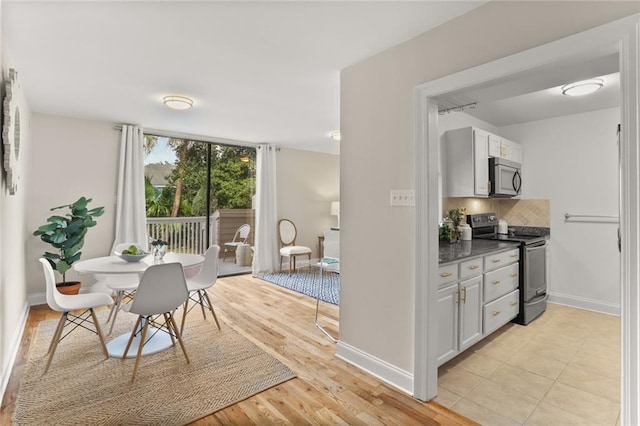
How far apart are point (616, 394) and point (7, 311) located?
176 inches

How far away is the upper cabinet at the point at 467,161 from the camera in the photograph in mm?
3646

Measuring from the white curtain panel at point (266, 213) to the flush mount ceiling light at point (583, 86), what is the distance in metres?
4.32

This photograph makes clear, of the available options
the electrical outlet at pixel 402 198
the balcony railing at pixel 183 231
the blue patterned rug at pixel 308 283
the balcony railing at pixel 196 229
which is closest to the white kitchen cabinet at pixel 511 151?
the electrical outlet at pixel 402 198

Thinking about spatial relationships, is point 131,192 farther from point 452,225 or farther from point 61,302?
point 452,225

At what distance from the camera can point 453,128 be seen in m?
3.85

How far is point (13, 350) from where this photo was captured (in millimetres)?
2607

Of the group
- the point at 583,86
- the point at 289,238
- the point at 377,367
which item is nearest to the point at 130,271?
the point at 377,367

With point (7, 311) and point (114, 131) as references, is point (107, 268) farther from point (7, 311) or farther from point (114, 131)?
point (114, 131)

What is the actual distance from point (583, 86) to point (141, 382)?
14.5 ft

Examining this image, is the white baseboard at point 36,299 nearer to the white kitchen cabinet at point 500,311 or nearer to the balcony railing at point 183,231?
the balcony railing at point 183,231

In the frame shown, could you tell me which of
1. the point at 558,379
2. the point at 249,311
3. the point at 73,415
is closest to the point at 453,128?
the point at 558,379

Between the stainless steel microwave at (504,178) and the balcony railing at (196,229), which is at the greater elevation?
the stainless steel microwave at (504,178)

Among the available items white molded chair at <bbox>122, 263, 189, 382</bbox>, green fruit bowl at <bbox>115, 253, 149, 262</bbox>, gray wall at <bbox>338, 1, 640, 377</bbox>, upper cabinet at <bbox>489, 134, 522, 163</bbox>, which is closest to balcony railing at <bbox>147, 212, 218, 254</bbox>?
green fruit bowl at <bbox>115, 253, 149, 262</bbox>

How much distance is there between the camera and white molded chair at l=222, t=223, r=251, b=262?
578 cm
